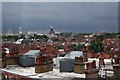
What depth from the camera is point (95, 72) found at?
3697mm

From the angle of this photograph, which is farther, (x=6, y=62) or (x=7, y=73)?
(x=6, y=62)

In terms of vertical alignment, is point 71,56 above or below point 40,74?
above

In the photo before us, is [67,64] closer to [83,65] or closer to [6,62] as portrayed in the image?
[83,65]

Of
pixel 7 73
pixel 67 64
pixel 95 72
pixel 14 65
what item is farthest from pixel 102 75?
pixel 14 65

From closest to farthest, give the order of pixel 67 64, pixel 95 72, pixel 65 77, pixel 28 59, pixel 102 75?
pixel 95 72
pixel 102 75
pixel 65 77
pixel 67 64
pixel 28 59

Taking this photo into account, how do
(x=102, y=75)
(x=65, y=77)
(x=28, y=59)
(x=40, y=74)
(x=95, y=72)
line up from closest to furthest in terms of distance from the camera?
(x=95, y=72) → (x=102, y=75) → (x=65, y=77) → (x=40, y=74) → (x=28, y=59)

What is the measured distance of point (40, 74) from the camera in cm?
489

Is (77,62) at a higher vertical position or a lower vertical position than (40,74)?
higher

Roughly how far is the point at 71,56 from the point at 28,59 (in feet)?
5.29

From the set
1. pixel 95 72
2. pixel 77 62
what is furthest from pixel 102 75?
pixel 77 62

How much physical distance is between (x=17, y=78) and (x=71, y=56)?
5.76 ft

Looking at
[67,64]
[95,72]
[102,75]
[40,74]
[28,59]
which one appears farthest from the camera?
[28,59]

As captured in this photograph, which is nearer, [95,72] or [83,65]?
[95,72]

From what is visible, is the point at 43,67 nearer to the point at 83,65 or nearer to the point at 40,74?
the point at 40,74
